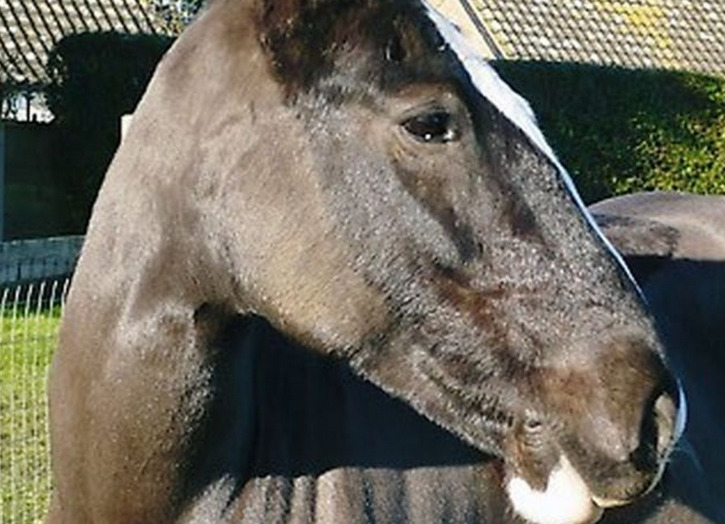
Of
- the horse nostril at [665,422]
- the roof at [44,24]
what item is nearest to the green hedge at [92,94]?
the roof at [44,24]

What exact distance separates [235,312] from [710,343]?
1790 mm

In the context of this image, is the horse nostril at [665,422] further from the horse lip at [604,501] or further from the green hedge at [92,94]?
the green hedge at [92,94]

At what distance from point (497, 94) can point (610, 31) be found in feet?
74.7

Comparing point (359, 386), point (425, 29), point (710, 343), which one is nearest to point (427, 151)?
point (425, 29)

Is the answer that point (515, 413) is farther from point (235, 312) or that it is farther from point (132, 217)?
point (132, 217)

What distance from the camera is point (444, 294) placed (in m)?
2.58

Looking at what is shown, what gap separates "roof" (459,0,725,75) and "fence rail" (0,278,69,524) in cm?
1509

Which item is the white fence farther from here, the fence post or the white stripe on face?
the fence post

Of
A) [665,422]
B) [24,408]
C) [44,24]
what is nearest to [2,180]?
[44,24]

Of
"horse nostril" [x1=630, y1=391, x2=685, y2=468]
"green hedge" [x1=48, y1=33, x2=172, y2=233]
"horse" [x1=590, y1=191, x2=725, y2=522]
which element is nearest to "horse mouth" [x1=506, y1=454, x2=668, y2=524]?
"horse nostril" [x1=630, y1=391, x2=685, y2=468]

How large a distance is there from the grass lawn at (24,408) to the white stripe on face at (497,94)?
3.66 m

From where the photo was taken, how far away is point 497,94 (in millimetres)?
2598

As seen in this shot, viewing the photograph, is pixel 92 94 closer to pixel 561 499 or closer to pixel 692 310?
pixel 692 310

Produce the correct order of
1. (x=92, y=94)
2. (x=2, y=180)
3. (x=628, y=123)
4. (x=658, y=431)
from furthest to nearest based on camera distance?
1. (x=628, y=123)
2. (x=2, y=180)
3. (x=92, y=94)
4. (x=658, y=431)
